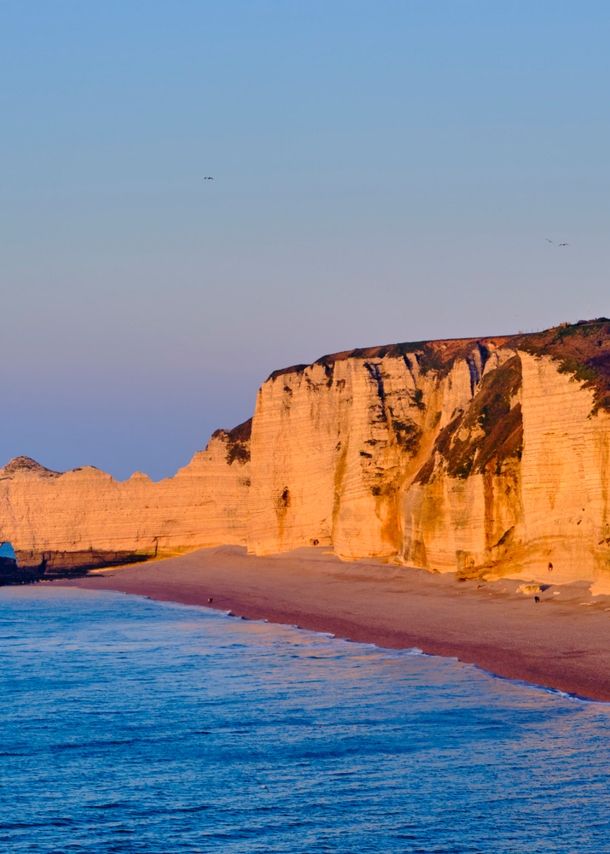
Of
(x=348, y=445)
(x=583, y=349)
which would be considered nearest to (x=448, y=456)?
(x=583, y=349)

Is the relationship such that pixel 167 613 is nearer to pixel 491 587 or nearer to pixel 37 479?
pixel 491 587

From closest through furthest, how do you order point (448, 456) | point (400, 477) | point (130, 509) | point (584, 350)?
point (584, 350)
point (448, 456)
point (400, 477)
point (130, 509)

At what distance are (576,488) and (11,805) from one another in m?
18.2

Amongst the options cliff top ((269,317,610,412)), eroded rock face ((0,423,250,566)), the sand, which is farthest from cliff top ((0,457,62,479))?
cliff top ((269,317,610,412))

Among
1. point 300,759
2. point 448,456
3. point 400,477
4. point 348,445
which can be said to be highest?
point 348,445

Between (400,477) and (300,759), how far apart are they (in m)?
28.2

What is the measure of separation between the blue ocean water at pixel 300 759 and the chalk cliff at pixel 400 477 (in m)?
7.34

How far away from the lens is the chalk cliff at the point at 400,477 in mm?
27406

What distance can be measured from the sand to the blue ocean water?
902mm

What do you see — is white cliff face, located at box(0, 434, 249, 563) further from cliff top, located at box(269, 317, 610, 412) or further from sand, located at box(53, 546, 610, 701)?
cliff top, located at box(269, 317, 610, 412)

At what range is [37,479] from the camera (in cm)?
5500

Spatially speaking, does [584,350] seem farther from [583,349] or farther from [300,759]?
[300,759]

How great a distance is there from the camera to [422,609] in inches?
1102

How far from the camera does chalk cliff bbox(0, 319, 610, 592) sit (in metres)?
27.4
